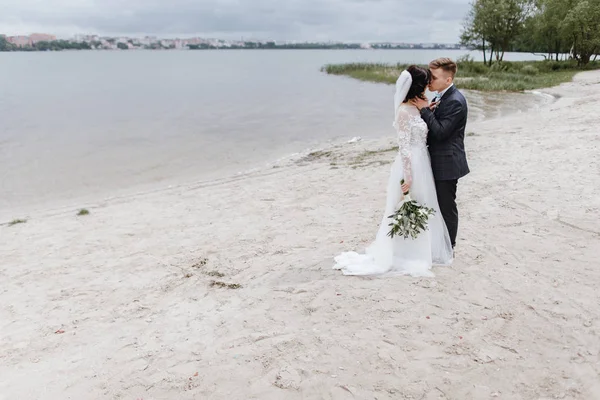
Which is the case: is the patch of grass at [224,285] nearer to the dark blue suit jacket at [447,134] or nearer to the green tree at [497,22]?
the dark blue suit jacket at [447,134]

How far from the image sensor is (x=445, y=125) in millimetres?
4832

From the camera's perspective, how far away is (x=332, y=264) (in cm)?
595

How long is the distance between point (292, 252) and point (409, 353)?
118 inches

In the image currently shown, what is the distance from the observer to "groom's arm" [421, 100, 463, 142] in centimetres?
479

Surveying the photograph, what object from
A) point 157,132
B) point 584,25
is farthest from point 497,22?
point 157,132

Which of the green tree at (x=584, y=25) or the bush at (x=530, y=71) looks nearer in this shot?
Result: the bush at (x=530, y=71)

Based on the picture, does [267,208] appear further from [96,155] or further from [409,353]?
[96,155]

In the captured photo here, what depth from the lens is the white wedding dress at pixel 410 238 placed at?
5039mm

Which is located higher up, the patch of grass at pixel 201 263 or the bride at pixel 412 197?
the bride at pixel 412 197

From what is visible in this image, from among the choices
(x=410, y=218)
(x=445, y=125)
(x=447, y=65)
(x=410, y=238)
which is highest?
(x=447, y=65)

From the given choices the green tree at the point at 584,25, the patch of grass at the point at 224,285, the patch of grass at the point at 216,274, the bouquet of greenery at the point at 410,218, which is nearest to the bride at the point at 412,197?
the bouquet of greenery at the point at 410,218

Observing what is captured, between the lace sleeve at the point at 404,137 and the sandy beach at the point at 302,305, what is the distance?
4.25ft

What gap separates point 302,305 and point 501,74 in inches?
1683

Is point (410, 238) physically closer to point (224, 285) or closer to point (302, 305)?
point (302, 305)
